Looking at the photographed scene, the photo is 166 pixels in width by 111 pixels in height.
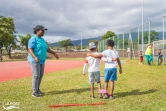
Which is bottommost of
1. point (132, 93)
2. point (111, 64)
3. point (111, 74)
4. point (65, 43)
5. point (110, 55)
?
point (132, 93)

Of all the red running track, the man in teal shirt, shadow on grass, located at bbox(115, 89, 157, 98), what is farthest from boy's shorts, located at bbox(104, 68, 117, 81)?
the red running track

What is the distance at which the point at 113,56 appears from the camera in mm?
5848

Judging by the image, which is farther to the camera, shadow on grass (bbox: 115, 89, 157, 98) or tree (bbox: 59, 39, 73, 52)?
tree (bbox: 59, 39, 73, 52)

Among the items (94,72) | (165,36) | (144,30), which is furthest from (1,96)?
(144,30)

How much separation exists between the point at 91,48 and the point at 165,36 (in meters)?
14.8

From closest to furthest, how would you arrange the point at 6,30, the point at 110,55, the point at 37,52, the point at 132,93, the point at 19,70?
the point at 110,55 → the point at 37,52 → the point at 132,93 → the point at 19,70 → the point at 6,30

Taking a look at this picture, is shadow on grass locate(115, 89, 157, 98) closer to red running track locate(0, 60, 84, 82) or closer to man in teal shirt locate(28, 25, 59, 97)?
man in teal shirt locate(28, 25, 59, 97)

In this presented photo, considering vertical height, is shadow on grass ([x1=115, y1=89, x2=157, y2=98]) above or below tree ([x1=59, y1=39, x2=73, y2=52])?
below

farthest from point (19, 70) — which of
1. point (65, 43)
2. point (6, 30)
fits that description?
point (65, 43)

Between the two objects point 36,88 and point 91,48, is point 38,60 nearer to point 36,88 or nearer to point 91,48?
point 36,88

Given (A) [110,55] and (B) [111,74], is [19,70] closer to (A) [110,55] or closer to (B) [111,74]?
(B) [111,74]

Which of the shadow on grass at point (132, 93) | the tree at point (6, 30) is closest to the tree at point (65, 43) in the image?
the tree at point (6, 30)

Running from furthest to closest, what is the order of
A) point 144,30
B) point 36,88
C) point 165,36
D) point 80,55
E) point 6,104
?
point 80,55
point 144,30
point 165,36
point 36,88
point 6,104

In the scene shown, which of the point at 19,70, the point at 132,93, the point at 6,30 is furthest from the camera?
the point at 6,30
